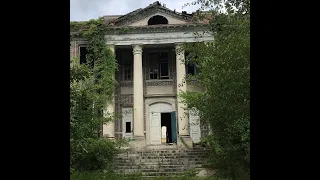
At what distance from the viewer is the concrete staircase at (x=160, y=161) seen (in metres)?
16.8

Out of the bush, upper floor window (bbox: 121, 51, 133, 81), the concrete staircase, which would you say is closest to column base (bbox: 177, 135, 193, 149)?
the concrete staircase

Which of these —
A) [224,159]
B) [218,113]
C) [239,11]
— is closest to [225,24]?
[239,11]

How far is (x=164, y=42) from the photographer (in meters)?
22.3

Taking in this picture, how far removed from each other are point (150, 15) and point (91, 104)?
35.3 feet

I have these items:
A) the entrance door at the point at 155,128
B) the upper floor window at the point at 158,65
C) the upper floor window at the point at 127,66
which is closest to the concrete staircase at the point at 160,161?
the entrance door at the point at 155,128

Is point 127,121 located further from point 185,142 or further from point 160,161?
point 160,161

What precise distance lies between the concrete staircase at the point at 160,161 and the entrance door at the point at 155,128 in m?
3.15

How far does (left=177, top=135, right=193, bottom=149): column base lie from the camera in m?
20.5

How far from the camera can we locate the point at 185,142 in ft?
67.6

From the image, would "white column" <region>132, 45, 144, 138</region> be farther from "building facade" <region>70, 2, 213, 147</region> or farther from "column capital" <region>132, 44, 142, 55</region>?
"column capital" <region>132, 44, 142, 55</region>

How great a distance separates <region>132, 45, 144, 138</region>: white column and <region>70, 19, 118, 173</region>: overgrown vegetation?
4.09 feet

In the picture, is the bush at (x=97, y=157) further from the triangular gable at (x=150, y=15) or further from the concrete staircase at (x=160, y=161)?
the triangular gable at (x=150, y=15)
